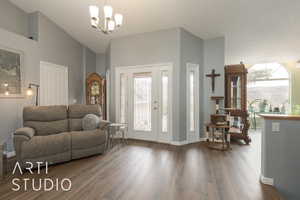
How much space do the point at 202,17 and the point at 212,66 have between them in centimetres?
140

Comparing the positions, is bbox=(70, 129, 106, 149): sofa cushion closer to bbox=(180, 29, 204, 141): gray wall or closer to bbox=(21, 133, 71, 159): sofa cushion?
bbox=(21, 133, 71, 159): sofa cushion

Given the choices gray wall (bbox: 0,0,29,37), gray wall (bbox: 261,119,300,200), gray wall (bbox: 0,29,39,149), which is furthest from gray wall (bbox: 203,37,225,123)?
gray wall (bbox: 0,0,29,37)

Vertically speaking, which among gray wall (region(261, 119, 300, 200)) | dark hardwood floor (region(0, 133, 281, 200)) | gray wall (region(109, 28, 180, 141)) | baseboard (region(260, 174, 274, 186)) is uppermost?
gray wall (region(109, 28, 180, 141))

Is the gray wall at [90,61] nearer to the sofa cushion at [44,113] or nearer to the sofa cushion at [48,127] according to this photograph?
the sofa cushion at [44,113]

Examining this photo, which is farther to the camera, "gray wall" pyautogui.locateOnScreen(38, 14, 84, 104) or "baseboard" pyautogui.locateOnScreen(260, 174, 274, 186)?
"gray wall" pyautogui.locateOnScreen(38, 14, 84, 104)

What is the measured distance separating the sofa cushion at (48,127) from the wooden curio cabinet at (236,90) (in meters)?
4.08

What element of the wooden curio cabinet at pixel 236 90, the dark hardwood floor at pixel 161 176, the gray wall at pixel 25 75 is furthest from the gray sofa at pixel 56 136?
the wooden curio cabinet at pixel 236 90

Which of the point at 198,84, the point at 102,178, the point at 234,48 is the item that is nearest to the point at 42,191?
the point at 102,178

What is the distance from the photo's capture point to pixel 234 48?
535 cm

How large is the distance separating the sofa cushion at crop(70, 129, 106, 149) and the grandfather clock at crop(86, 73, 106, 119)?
6.74 feet

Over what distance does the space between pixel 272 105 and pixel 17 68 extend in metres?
8.22

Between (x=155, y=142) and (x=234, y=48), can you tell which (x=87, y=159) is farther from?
(x=234, y=48)

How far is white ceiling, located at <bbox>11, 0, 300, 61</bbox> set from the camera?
11.5 ft

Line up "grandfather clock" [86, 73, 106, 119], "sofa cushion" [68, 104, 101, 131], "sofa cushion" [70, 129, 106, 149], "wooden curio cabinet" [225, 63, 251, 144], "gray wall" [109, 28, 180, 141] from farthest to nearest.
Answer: "grandfather clock" [86, 73, 106, 119]
"wooden curio cabinet" [225, 63, 251, 144]
"gray wall" [109, 28, 180, 141]
"sofa cushion" [68, 104, 101, 131]
"sofa cushion" [70, 129, 106, 149]
